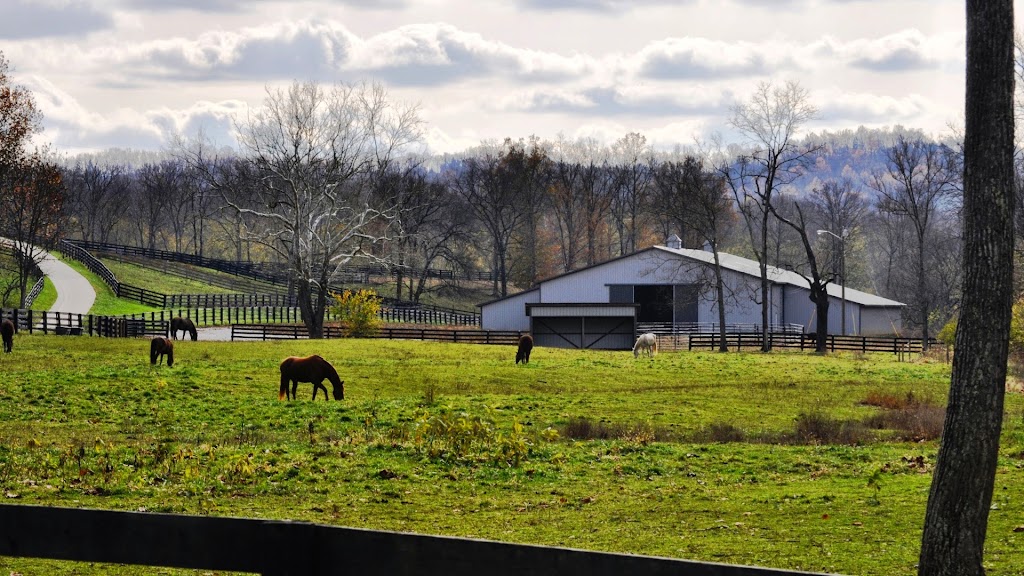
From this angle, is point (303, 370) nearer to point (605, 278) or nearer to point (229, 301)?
point (605, 278)

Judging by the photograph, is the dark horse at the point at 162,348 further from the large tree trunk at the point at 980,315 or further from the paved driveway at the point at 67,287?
the paved driveway at the point at 67,287

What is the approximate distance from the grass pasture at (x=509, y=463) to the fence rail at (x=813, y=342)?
1050 inches

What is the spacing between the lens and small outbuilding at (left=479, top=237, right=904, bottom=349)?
224 ft

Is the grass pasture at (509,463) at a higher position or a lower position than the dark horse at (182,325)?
lower

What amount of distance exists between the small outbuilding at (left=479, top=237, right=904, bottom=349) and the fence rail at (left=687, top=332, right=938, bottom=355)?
4.81 m

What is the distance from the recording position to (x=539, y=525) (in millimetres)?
11648

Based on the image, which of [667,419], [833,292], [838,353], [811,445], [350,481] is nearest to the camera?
[350,481]

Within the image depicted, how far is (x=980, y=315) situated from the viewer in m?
8.16

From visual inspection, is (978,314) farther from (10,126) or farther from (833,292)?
(833,292)

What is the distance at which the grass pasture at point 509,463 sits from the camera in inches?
439

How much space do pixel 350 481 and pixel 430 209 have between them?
88.2 metres

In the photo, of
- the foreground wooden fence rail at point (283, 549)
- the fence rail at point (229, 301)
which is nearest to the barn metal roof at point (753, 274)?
the fence rail at point (229, 301)

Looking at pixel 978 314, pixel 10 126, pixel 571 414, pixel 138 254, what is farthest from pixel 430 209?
pixel 978 314

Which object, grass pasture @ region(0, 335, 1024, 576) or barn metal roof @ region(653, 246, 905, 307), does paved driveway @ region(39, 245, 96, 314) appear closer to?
barn metal roof @ region(653, 246, 905, 307)
